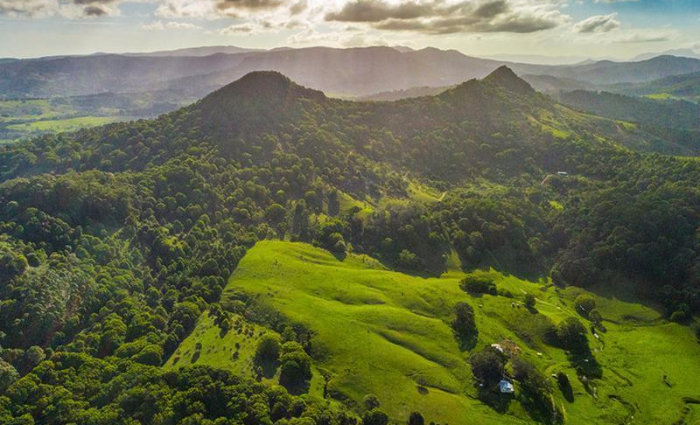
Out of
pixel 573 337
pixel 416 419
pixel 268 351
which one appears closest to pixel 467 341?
pixel 573 337

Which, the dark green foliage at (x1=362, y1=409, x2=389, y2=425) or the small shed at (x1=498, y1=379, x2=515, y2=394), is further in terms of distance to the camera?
the small shed at (x1=498, y1=379, x2=515, y2=394)

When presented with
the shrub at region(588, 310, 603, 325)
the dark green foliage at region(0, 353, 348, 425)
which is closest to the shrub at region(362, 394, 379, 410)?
the dark green foliage at region(0, 353, 348, 425)

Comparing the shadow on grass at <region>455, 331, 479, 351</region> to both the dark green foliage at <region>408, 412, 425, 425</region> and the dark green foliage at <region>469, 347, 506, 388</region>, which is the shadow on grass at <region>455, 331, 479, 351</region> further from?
the dark green foliage at <region>408, 412, 425, 425</region>

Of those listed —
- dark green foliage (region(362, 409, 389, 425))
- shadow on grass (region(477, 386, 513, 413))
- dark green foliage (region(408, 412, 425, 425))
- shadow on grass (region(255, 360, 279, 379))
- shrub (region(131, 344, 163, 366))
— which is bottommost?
shadow on grass (region(477, 386, 513, 413))

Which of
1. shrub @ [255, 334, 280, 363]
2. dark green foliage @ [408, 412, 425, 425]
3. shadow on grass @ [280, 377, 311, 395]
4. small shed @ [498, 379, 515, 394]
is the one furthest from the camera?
shrub @ [255, 334, 280, 363]

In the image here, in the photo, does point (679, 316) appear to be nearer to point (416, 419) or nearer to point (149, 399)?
point (416, 419)

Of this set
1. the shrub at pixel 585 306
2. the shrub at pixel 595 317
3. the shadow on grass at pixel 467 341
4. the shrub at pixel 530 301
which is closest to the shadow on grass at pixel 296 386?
the shadow on grass at pixel 467 341

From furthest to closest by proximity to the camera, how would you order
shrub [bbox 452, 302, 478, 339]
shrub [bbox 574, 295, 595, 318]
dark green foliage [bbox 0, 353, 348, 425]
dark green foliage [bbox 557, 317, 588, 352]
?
shrub [bbox 574, 295, 595, 318] → dark green foliage [bbox 557, 317, 588, 352] → shrub [bbox 452, 302, 478, 339] → dark green foliage [bbox 0, 353, 348, 425]
